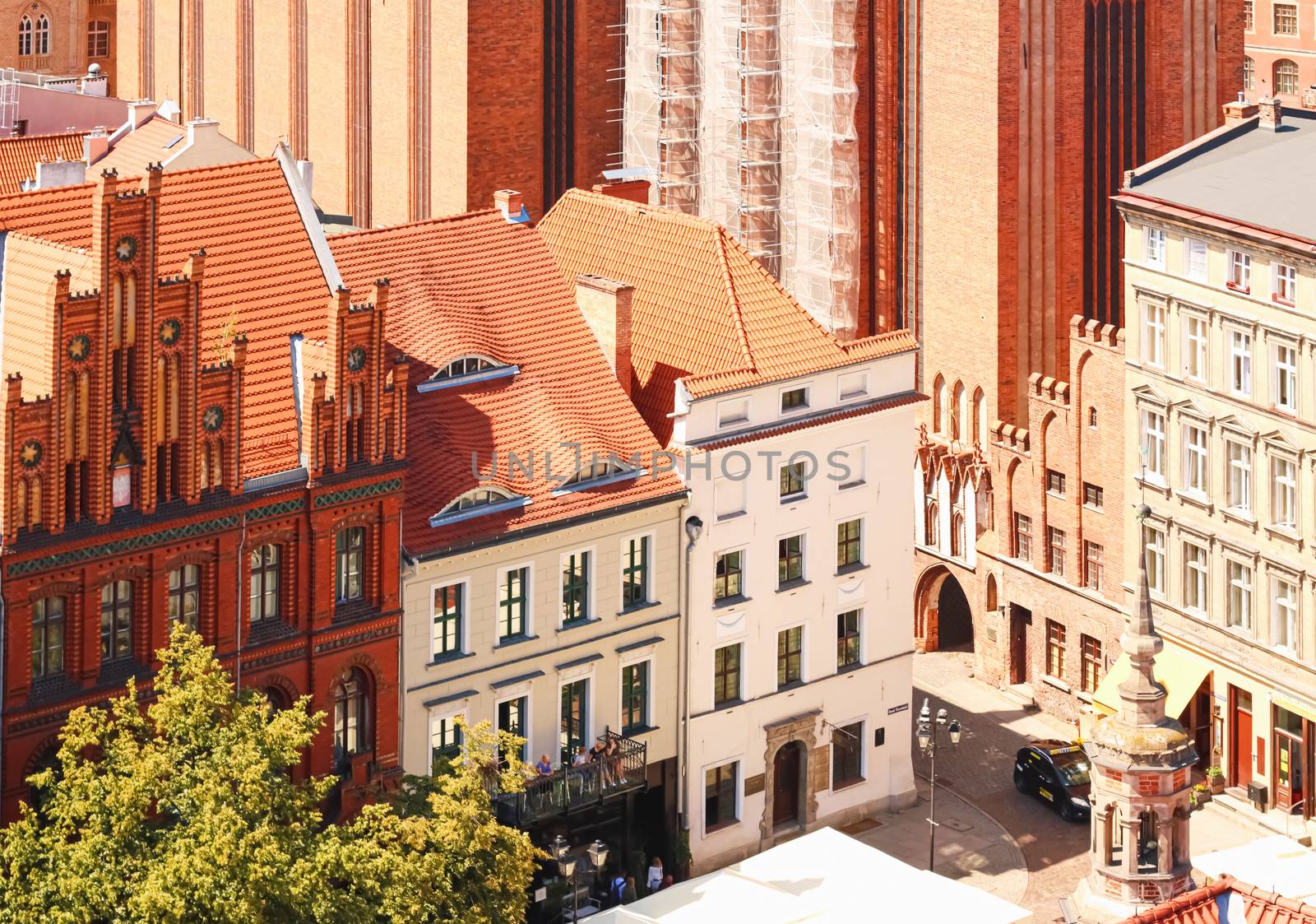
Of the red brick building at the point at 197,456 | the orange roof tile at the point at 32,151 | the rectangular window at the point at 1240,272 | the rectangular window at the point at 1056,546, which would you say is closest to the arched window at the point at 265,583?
the red brick building at the point at 197,456

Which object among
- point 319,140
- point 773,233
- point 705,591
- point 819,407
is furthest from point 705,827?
point 319,140

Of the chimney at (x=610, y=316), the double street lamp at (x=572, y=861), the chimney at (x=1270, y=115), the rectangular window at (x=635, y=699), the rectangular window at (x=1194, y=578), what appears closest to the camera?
the double street lamp at (x=572, y=861)

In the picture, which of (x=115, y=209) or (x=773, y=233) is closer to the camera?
(x=115, y=209)

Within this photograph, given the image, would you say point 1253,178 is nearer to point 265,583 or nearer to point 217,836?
point 265,583

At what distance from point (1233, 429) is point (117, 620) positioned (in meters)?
34.6

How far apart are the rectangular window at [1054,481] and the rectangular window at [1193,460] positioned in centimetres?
617

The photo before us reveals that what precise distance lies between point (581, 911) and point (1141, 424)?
2558cm

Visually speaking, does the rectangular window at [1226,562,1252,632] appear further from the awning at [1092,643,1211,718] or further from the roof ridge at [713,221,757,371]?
the roof ridge at [713,221,757,371]

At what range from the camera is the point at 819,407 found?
84.1 m

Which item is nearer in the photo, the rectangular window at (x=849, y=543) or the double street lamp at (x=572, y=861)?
the double street lamp at (x=572, y=861)

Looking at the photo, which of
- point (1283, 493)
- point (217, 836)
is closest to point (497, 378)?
point (217, 836)

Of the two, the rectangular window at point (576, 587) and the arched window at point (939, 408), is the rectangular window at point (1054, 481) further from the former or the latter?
the rectangular window at point (576, 587)

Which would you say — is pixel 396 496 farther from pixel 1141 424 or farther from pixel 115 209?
pixel 1141 424

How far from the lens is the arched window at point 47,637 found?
68938 mm
